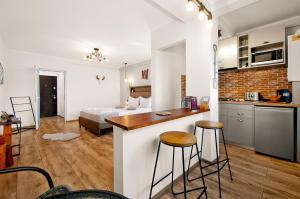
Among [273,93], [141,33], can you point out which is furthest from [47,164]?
[273,93]

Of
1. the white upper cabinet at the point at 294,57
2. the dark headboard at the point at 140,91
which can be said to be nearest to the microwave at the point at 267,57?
the white upper cabinet at the point at 294,57

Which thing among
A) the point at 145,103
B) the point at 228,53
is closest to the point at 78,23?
the point at 145,103

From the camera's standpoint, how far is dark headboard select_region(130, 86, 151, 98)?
236 inches

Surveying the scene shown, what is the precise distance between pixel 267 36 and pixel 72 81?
6.55 metres

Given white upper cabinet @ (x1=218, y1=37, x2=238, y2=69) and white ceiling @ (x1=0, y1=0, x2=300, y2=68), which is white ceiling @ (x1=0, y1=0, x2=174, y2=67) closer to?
white ceiling @ (x1=0, y1=0, x2=300, y2=68)

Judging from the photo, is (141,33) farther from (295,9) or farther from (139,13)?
(295,9)

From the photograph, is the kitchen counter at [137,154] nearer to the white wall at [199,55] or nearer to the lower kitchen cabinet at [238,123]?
the white wall at [199,55]

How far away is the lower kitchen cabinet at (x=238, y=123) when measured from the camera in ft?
9.19

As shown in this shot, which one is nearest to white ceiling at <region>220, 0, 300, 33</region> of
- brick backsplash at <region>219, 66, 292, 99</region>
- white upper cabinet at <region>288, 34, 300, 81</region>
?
white upper cabinet at <region>288, 34, 300, 81</region>

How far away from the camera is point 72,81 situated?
19.8 feet

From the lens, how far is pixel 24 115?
16.4 feet

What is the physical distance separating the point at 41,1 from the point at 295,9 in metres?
4.35

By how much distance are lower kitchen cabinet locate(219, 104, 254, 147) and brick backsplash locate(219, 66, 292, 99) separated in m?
0.64

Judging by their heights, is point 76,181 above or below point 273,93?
below
